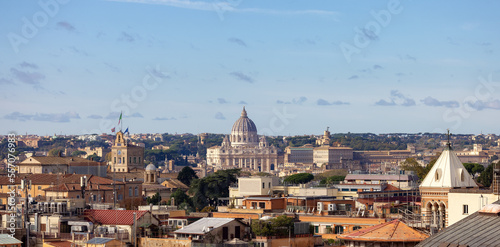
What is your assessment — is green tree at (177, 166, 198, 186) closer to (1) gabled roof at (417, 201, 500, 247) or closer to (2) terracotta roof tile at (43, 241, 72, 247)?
(2) terracotta roof tile at (43, 241, 72, 247)

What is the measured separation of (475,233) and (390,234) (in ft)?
31.1

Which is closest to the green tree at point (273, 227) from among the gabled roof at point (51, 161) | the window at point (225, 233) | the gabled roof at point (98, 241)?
the window at point (225, 233)

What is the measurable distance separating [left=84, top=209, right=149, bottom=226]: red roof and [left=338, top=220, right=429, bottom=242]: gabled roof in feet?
30.2

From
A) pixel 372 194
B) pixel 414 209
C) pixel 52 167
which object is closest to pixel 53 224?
pixel 414 209

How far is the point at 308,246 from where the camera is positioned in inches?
1431

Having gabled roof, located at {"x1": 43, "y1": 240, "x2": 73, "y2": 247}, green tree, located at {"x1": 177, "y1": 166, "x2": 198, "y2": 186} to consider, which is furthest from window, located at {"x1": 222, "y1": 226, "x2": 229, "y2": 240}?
green tree, located at {"x1": 177, "y1": 166, "x2": 198, "y2": 186}

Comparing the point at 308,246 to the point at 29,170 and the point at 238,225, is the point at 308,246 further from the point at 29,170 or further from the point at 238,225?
the point at 29,170

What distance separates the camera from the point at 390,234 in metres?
30.5

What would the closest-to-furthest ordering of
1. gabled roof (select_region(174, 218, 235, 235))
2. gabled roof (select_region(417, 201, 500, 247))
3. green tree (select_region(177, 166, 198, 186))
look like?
gabled roof (select_region(417, 201, 500, 247))
gabled roof (select_region(174, 218, 235, 235))
green tree (select_region(177, 166, 198, 186))

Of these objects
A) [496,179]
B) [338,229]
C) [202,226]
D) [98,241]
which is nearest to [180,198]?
[338,229]

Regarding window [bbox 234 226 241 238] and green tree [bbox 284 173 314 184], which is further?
green tree [bbox 284 173 314 184]

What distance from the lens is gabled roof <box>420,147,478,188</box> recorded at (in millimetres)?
35500

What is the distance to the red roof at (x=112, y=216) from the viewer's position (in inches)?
1492

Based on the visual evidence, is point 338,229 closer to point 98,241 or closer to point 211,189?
point 98,241
